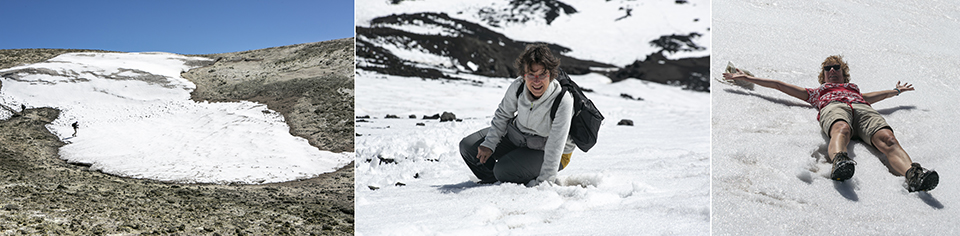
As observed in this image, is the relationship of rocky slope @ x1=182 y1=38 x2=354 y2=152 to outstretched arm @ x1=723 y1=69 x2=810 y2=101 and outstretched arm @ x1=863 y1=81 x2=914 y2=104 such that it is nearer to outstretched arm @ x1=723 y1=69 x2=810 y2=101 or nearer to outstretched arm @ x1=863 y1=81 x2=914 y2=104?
outstretched arm @ x1=723 y1=69 x2=810 y2=101

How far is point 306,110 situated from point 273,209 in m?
3.67

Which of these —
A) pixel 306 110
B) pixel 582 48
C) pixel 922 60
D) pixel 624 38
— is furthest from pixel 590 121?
pixel 624 38

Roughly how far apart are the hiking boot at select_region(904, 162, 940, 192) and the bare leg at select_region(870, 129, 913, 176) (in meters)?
0.05

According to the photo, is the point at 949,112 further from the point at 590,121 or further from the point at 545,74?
the point at 545,74

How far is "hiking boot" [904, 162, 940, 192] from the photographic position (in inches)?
51.1

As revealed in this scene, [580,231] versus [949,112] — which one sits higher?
[949,112]

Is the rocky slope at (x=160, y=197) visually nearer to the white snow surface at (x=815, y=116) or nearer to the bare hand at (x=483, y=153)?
the bare hand at (x=483, y=153)

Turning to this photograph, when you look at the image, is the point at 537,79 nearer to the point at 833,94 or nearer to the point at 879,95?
the point at 833,94

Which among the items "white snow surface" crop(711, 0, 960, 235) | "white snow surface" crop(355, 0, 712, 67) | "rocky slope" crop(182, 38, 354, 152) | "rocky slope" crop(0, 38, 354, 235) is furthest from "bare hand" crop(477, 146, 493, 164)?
"white snow surface" crop(355, 0, 712, 67)

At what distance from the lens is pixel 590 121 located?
1.32 m

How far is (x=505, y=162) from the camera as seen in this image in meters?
1.46

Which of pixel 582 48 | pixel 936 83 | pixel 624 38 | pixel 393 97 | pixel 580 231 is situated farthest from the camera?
pixel 624 38

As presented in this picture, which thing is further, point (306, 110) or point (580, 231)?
point (306, 110)

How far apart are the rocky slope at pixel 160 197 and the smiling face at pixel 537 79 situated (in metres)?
2.05
